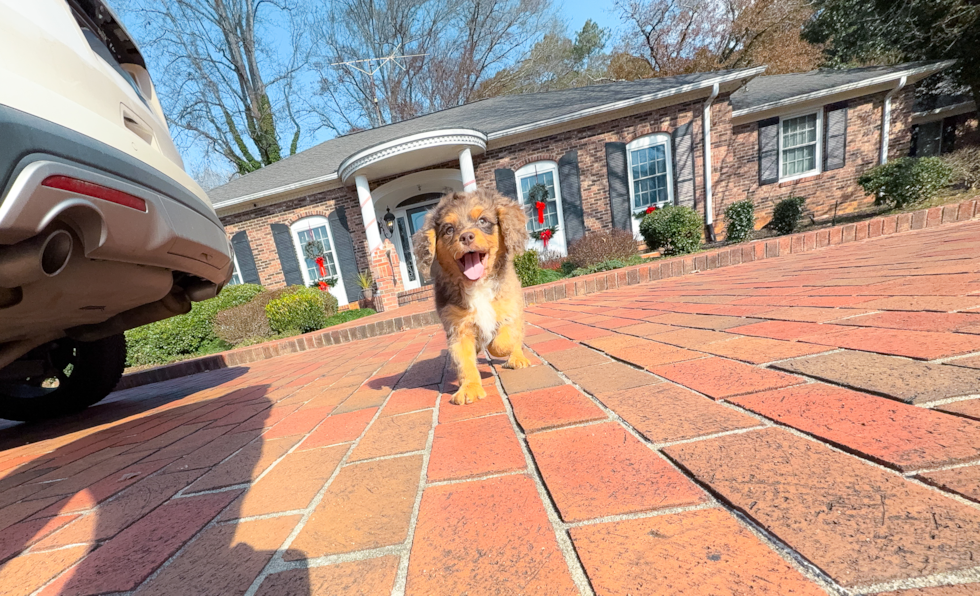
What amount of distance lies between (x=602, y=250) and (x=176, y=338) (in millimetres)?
9659

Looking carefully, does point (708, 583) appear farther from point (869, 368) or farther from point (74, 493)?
point (74, 493)

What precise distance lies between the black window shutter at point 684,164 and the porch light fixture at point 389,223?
9.09m

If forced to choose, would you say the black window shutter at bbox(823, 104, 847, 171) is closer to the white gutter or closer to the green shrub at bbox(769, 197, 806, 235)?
the green shrub at bbox(769, 197, 806, 235)

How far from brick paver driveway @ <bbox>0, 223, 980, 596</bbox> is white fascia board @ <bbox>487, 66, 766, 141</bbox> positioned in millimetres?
9585

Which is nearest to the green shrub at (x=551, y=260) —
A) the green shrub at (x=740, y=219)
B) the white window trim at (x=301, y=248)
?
the green shrub at (x=740, y=219)

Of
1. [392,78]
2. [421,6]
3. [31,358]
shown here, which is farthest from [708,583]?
[421,6]

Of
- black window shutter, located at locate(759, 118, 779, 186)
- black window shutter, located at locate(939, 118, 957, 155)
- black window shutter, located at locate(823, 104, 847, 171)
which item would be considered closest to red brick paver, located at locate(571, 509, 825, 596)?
black window shutter, located at locate(759, 118, 779, 186)

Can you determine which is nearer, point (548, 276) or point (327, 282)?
point (548, 276)

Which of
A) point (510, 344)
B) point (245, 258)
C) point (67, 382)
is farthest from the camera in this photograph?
point (245, 258)

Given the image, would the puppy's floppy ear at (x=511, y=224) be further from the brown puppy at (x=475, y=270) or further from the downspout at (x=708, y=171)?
the downspout at (x=708, y=171)

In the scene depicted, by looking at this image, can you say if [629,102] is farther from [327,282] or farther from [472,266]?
[327,282]

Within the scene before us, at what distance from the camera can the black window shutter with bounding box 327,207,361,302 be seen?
1177 centimetres

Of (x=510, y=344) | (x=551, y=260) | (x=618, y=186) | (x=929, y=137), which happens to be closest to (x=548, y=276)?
(x=551, y=260)

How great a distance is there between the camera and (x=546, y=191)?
11.1 meters
